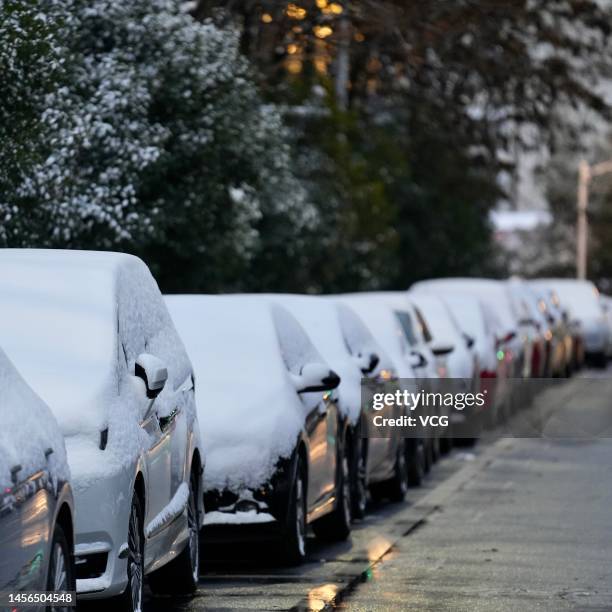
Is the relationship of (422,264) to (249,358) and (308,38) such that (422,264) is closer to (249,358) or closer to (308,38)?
(308,38)

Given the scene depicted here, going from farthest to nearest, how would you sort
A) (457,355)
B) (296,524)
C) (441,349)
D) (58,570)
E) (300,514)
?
1. (457,355)
2. (441,349)
3. (300,514)
4. (296,524)
5. (58,570)

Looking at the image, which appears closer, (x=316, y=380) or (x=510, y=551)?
(x=316, y=380)

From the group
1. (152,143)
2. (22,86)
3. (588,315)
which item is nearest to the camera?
(22,86)

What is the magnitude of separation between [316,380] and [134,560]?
3911 mm

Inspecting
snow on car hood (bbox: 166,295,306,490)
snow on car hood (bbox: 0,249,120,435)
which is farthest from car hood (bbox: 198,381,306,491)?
→ snow on car hood (bbox: 0,249,120,435)

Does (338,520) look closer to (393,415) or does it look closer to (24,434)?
(393,415)

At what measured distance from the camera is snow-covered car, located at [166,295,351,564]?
1190cm

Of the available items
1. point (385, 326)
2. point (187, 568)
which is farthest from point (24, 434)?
point (385, 326)

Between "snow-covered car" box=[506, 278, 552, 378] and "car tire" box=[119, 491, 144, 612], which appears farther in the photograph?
"snow-covered car" box=[506, 278, 552, 378]

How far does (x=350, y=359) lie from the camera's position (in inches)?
603

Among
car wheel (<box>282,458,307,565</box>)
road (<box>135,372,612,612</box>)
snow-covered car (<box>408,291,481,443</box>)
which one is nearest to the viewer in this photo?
road (<box>135,372,612,612</box>)

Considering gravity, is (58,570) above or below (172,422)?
below

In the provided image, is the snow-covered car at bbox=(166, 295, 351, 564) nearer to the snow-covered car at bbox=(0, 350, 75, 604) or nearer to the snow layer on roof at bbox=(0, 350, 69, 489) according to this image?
the snow-covered car at bbox=(0, 350, 75, 604)

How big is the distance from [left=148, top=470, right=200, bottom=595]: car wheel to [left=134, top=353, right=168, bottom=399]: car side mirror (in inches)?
60.6
